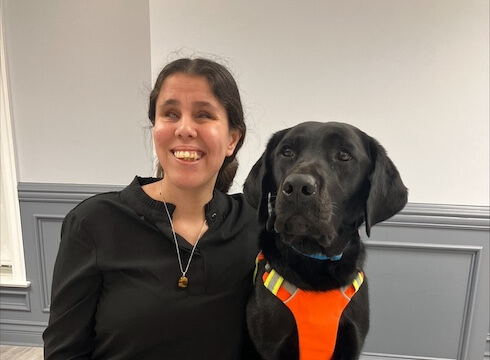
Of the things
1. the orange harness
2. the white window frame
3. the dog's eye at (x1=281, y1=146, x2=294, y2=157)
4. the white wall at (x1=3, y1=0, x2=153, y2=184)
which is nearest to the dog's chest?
the orange harness

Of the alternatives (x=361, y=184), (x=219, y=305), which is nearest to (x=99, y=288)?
(x=219, y=305)

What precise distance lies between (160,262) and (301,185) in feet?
1.40

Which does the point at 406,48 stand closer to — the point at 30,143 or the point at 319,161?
the point at 319,161

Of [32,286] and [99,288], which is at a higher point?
[99,288]

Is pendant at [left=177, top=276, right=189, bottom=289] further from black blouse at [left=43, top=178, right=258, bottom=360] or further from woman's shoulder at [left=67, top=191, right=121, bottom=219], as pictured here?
woman's shoulder at [left=67, top=191, right=121, bottom=219]

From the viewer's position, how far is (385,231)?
167cm

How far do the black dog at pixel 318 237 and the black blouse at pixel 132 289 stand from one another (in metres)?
0.14

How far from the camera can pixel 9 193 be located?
187cm

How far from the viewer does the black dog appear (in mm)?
859

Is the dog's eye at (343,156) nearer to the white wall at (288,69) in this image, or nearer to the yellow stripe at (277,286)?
the yellow stripe at (277,286)

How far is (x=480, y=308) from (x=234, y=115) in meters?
1.61

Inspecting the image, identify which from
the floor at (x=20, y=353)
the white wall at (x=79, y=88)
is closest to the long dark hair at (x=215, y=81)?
the white wall at (x=79, y=88)

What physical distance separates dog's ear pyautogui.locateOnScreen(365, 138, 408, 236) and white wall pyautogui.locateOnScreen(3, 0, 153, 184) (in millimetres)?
1188

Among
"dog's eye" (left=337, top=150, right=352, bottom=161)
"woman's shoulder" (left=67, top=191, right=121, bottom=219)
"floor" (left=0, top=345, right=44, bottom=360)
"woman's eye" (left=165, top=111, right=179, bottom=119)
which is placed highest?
"woman's eye" (left=165, top=111, right=179, bottom=119)
